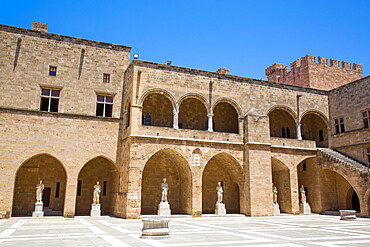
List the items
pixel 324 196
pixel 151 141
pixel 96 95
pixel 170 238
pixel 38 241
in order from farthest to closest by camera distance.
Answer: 1. pixel 324 196
2. pixel 96 95
3. pixel 151 141
4. pixel 170 238
5. pixel 38 241

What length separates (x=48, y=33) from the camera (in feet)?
68.2

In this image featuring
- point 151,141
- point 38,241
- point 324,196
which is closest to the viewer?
point 38,241

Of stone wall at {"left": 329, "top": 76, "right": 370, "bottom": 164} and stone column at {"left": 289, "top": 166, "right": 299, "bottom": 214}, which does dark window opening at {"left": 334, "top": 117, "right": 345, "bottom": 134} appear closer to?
stone wall at {"left": 329, "top": 76, "right": 370, "bottom": 164}

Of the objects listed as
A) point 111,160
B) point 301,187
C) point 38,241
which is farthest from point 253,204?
point 38,241

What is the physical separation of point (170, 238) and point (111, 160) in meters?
11.0

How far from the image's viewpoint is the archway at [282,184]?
75.1ft

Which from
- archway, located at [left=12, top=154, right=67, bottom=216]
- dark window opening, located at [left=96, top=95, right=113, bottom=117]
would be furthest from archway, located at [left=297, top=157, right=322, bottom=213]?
archway, located at [left=12, top=154, right=67, bottom=216]

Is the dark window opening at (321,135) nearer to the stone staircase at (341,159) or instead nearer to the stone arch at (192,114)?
the stone staircase at (341,159)

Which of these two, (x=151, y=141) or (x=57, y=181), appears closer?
(x=151, y=141)

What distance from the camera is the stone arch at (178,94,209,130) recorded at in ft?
78.0

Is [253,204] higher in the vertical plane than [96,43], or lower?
lower

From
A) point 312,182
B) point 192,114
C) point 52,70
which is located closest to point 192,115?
point 192,114

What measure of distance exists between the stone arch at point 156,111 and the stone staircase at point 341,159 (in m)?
11.7

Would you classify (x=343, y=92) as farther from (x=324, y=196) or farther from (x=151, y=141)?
(x=151, y=141)
